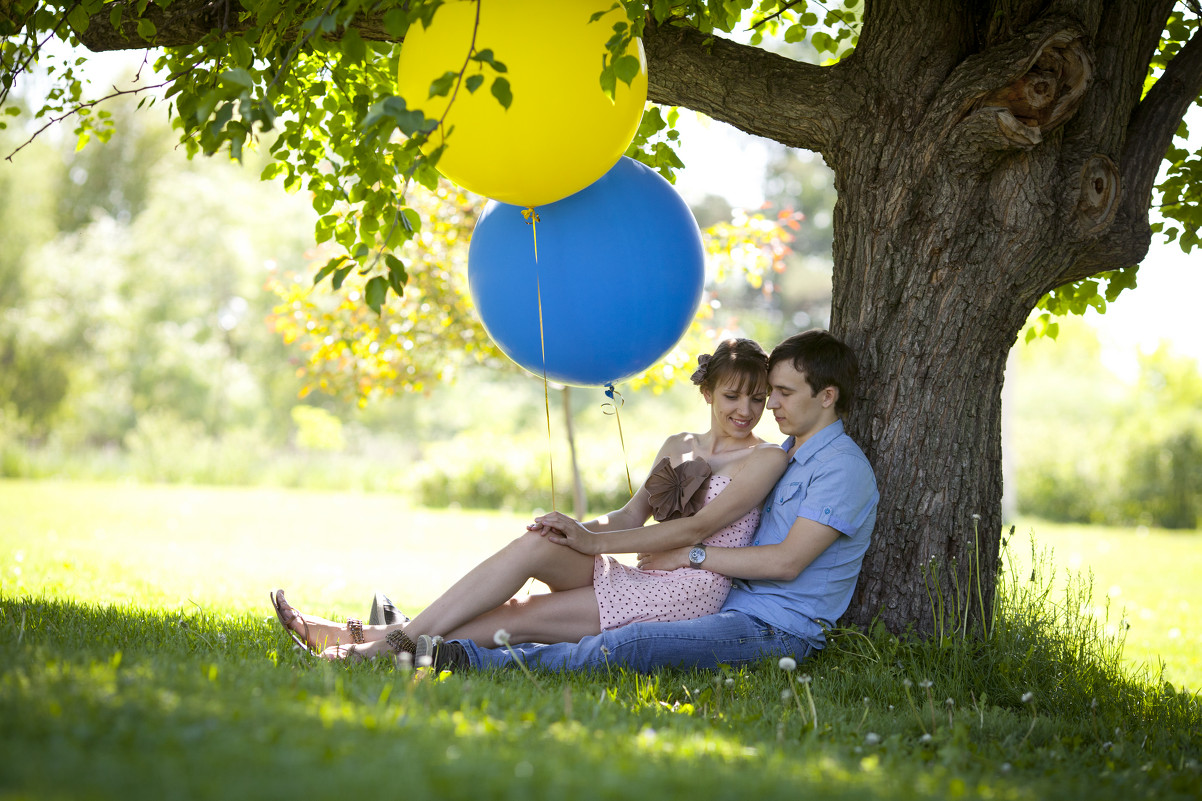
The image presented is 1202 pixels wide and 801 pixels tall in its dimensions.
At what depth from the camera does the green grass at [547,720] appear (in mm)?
1601

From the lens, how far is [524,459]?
12820 mm

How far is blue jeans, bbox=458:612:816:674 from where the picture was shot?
309cm

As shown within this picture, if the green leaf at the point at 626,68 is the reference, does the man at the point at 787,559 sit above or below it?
below

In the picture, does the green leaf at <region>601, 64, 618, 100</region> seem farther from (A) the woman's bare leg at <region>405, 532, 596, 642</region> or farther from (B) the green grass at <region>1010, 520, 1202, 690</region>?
(B) the green grass at <region>1010, 520, 1202, 690</region>

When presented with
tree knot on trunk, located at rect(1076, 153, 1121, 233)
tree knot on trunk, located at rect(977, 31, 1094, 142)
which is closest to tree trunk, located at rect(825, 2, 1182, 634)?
tree knot on trunk, located at rect(1076, 153, 1121, 233)

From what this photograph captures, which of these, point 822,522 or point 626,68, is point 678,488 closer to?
point 822,522

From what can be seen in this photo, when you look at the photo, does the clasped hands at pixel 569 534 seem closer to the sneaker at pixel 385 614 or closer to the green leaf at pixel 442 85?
the sneaker at pixel 385 614

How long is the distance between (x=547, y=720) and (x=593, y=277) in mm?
1551

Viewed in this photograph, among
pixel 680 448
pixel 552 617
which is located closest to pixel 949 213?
pixel 680 448

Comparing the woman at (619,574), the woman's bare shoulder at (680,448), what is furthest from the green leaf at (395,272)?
the woman's bare shoulder at (680,448)

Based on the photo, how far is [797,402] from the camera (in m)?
3.35

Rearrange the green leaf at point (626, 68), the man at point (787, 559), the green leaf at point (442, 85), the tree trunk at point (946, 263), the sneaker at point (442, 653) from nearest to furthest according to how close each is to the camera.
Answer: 1. the green leaf at point (442, 85)
2. the green leaf at point (626, 68)
3. the sneaker at point (442, 653)
4. the man at point (787, 559)
5. the tree trunk at point (946, 263)

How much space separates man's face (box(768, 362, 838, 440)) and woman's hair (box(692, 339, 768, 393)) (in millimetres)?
52

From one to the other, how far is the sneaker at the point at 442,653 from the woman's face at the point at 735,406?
1279 mm
